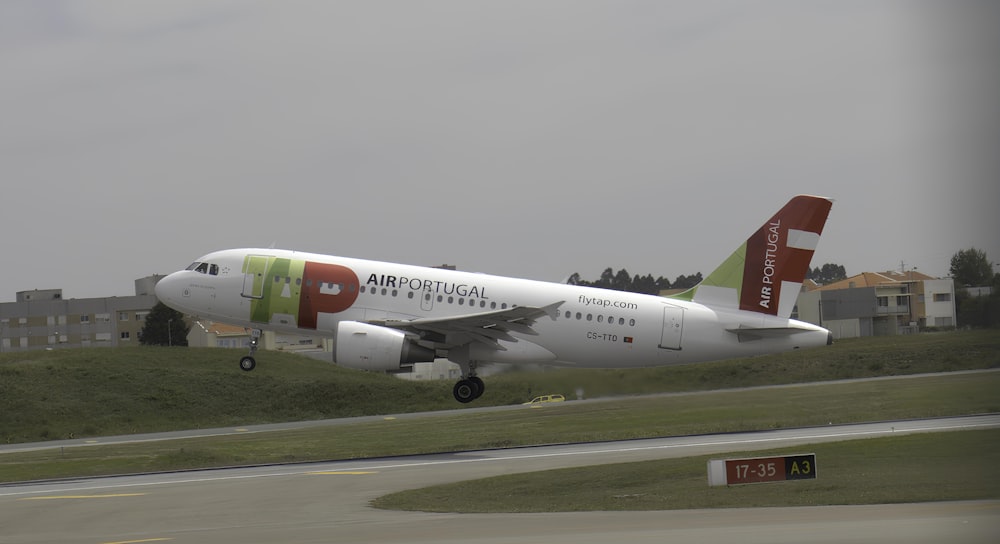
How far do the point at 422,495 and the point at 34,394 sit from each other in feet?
172

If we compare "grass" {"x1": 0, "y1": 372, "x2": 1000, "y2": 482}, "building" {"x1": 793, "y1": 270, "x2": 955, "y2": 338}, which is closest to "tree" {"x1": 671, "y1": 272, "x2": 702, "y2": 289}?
"building" {"x1": 793, "y1": 270, "x2": 955, "y2": 338}

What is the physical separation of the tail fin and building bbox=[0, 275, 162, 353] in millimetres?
118599

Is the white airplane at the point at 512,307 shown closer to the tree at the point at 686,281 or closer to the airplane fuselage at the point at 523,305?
the airplane fuselage at the point at 523,305

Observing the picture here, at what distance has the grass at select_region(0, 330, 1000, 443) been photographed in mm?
56000

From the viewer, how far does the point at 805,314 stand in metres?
73.6

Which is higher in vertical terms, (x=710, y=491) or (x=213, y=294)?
(x=213, y=294)

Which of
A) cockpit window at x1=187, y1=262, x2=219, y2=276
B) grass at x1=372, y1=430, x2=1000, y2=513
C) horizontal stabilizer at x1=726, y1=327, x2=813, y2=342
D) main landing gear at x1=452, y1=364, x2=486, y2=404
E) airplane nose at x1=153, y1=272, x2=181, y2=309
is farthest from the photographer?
airplane nose at x1=153, y1=272, x2=181, y2=309

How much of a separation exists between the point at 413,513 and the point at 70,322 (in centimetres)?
13500

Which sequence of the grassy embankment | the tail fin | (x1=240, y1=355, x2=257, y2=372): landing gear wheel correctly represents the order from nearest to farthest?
(x1=240, y1=355, x2=257, y2=372): landing gear wheel
the tail fin
the grassy embankment

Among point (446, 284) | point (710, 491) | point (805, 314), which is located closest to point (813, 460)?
point (710, 491)

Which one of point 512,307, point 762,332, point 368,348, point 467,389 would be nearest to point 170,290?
point 368,348

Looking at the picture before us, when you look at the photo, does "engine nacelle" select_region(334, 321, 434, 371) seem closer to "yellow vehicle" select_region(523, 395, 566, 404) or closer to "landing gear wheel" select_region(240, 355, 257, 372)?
"landing gear wheel" select_region(240, 355, 257, 372)

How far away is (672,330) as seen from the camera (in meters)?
38.6

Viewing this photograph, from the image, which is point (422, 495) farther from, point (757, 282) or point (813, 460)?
point (757, 282)
